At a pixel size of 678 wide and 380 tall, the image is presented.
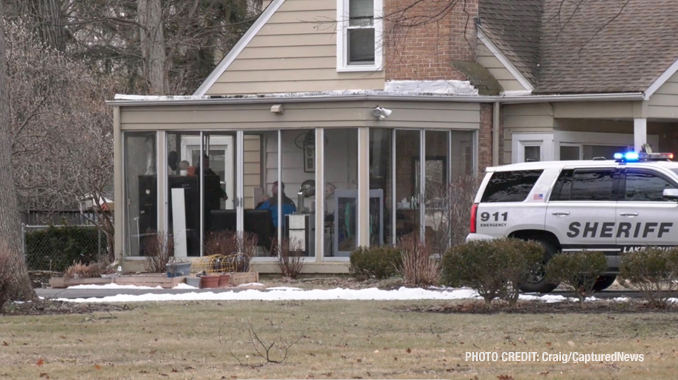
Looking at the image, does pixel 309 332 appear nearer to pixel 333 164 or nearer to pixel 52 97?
pixel 333 164

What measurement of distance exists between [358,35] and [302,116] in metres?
2.61

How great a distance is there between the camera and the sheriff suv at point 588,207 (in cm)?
1502

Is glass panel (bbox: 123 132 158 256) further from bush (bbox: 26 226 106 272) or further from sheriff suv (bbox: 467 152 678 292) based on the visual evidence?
sheriff suv (bbox: 467 152 678 292)

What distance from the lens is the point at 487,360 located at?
369 inches

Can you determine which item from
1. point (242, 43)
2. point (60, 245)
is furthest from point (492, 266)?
point (60, 245)

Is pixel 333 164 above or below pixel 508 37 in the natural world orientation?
below

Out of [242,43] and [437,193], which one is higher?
[242,43]

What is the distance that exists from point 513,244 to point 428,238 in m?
6.00

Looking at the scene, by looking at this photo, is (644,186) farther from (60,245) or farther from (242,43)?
(60,245)

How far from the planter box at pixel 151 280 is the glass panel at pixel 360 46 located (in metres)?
6.01

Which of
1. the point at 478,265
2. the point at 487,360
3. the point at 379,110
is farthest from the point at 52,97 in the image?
the point at 487,360

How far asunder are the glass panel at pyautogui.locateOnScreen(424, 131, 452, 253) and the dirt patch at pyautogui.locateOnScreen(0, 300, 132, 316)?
6698 mm

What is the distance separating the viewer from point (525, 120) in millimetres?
20797

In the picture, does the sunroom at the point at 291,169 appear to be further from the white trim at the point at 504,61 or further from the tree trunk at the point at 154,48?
the tree trunk at the point at 154,48
